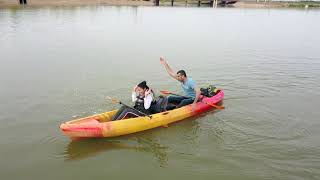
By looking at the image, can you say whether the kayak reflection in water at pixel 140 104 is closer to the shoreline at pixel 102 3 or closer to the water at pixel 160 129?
the water at pixel 160 129

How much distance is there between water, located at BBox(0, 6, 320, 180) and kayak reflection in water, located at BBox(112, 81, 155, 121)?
616 mm

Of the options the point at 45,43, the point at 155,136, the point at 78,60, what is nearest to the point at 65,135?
the point at 155,136

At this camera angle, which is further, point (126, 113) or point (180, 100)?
point (180, 100)

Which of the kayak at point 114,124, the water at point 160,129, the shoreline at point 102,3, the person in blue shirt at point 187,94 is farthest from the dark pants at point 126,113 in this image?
the shoreline at point 102,3

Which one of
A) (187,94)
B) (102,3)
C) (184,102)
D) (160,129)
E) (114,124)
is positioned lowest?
(160,129)

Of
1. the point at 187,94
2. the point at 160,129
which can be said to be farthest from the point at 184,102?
Result: the point at 160,129

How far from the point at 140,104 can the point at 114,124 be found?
1219 millimetres

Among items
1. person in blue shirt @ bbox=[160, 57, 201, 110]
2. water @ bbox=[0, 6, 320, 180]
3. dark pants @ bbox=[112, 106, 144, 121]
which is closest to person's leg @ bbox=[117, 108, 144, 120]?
dark pants @ bbox=[112, 106, 144, 121]

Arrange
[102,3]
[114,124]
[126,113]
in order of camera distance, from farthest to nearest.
Result: [102,3] < [126,113] < [114,124]

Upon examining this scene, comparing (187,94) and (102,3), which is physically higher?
(102,3)

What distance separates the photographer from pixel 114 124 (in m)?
10.6

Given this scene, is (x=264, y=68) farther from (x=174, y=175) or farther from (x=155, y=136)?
(x=174, y=175)

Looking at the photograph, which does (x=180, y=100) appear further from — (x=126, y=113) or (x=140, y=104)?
(x=126, y=113)

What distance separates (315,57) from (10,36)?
2120cm
